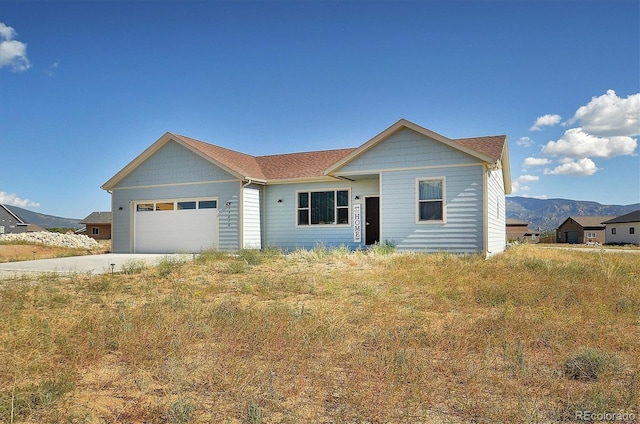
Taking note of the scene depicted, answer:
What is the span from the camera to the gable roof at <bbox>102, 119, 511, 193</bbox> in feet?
52.1

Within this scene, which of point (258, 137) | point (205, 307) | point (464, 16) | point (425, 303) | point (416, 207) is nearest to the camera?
point (205, 307)

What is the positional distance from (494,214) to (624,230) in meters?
50.3

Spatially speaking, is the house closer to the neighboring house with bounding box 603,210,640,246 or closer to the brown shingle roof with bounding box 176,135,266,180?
the brown shingle roof with bounding box 176,135,266,180

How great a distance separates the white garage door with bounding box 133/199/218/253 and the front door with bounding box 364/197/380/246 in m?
6.21

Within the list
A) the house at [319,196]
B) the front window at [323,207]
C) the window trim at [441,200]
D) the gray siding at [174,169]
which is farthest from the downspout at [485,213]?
the gray siding at [174,169]

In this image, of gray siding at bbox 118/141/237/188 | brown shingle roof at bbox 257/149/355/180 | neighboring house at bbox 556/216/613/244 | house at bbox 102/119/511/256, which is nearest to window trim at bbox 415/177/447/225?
house at bbox 102/119/511/256

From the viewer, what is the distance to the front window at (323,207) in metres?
17.9

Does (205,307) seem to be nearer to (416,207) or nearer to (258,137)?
(416,207)

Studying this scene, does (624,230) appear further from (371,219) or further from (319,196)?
(319,196)

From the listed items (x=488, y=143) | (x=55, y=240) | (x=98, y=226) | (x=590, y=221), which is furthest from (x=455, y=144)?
(x=590, y=221)

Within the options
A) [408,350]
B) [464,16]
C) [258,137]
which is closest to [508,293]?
[408,350]

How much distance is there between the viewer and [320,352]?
4754 mm

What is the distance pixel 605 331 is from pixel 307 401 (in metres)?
4.09

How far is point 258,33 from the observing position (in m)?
16.0
